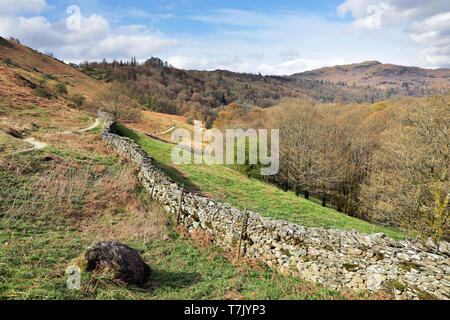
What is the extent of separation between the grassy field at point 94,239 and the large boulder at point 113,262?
0.75 feet

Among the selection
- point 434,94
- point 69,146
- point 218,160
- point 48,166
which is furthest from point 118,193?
point 434,94

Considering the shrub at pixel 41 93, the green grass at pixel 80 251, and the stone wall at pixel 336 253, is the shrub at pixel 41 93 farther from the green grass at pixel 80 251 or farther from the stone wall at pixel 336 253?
the stone wall at pixel 336 253

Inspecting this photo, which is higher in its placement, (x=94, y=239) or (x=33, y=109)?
(x=33, y=109)

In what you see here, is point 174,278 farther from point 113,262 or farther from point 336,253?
point 336,253

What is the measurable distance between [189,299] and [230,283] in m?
1.49

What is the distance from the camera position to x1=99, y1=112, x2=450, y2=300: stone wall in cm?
627

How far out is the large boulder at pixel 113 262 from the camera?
620cm

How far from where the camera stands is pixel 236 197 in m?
17.8

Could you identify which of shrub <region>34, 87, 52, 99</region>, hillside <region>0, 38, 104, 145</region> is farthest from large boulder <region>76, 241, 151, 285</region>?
shrub <region>34, 87, 52, 99</region>

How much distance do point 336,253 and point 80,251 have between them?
27.8 ft

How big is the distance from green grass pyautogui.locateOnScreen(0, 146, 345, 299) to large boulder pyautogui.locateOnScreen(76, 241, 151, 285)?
24cm

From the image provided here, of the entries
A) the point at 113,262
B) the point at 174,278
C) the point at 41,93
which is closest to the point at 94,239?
the point at 113,262

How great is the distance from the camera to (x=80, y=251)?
25.6ft
